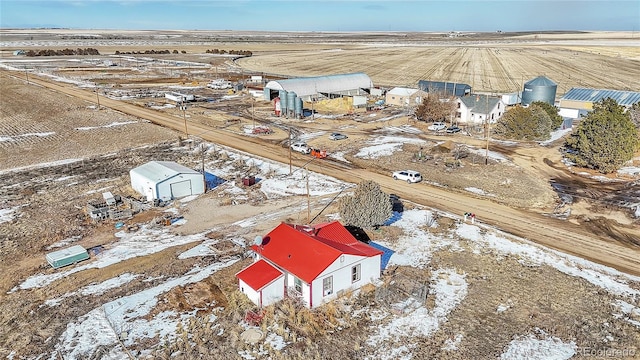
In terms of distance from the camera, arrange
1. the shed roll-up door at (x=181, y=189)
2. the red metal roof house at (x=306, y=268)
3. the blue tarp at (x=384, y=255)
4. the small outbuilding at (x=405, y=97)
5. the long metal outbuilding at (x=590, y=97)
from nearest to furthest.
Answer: the red metal roof house at (x=306, y=268) → the blue tarp at (x=384, y=255) → the shed roll-up door at (x=181, y=189) → the long metal outbuilding at (x=590, y=97) → the small outbuilding at (x=405, y=97)

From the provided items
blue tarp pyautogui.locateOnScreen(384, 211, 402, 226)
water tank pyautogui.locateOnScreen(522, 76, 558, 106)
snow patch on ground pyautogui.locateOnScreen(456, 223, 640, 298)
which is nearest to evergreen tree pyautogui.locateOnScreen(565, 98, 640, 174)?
snow patch on ground pyautogui.locateOnScreen(456, 223, 640, 298)

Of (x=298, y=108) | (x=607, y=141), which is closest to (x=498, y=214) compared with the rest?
(x=607, y=141)

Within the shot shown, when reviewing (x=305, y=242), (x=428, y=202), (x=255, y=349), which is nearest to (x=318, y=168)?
(x=428, y=202)

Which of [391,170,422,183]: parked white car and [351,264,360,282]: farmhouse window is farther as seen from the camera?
[391,170,422,183]: parked white car

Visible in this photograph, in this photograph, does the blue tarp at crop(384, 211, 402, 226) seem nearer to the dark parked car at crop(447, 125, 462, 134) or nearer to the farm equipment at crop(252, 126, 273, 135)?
the dark parked car at crop(447, 125, 462, 134)

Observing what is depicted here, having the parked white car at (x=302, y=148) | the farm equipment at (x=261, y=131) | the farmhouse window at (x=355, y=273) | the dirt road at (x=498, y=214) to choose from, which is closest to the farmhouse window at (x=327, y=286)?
the farmhouse window at (x=355, y=273)

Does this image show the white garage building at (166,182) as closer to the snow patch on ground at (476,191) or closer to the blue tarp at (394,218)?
the blue tarp at (394,218)
